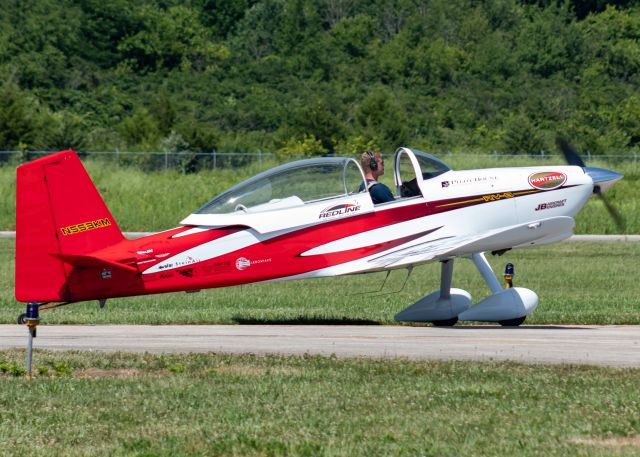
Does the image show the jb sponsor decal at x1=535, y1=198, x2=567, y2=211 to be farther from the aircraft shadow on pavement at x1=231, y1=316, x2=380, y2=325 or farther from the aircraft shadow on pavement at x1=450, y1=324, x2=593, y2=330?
the aircraft shadow on pavement at x1=231, y1=316, x2=380, y2=325

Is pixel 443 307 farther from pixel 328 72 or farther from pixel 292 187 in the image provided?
pixel 328 72

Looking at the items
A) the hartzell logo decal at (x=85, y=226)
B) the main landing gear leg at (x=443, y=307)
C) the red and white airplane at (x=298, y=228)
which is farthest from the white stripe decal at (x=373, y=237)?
the hartzell logo decal at (x=85, y=226)

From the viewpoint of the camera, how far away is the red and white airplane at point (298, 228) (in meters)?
15.2

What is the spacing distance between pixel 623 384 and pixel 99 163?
4182 cm

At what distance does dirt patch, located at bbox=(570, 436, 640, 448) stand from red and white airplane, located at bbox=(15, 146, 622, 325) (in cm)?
702

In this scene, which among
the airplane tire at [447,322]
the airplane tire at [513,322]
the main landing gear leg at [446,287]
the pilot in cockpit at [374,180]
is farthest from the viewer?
the airplane tire at [447,322]

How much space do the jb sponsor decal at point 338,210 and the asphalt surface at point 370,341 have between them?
4.82ft

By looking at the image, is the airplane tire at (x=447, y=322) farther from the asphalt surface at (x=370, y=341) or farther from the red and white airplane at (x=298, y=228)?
the asphalt surface at (x=370, y=341)

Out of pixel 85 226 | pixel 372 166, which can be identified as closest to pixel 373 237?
pixel 372 166

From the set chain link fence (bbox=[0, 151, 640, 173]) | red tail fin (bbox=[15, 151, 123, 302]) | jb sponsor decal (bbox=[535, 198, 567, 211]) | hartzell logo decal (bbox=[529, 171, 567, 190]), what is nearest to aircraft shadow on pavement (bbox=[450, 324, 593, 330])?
jb sponsor decal (bbox=[535, 198, 567, 211])

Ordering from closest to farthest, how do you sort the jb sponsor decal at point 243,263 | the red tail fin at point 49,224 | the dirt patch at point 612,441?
the dirt patch at point 612,441, the red tail fin at point 49,224, the jb sponsor decal at point 243,263

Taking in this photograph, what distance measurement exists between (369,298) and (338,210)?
→ 702 cm

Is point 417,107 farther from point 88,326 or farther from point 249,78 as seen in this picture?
point 88,326

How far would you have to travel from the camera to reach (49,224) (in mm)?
15148
